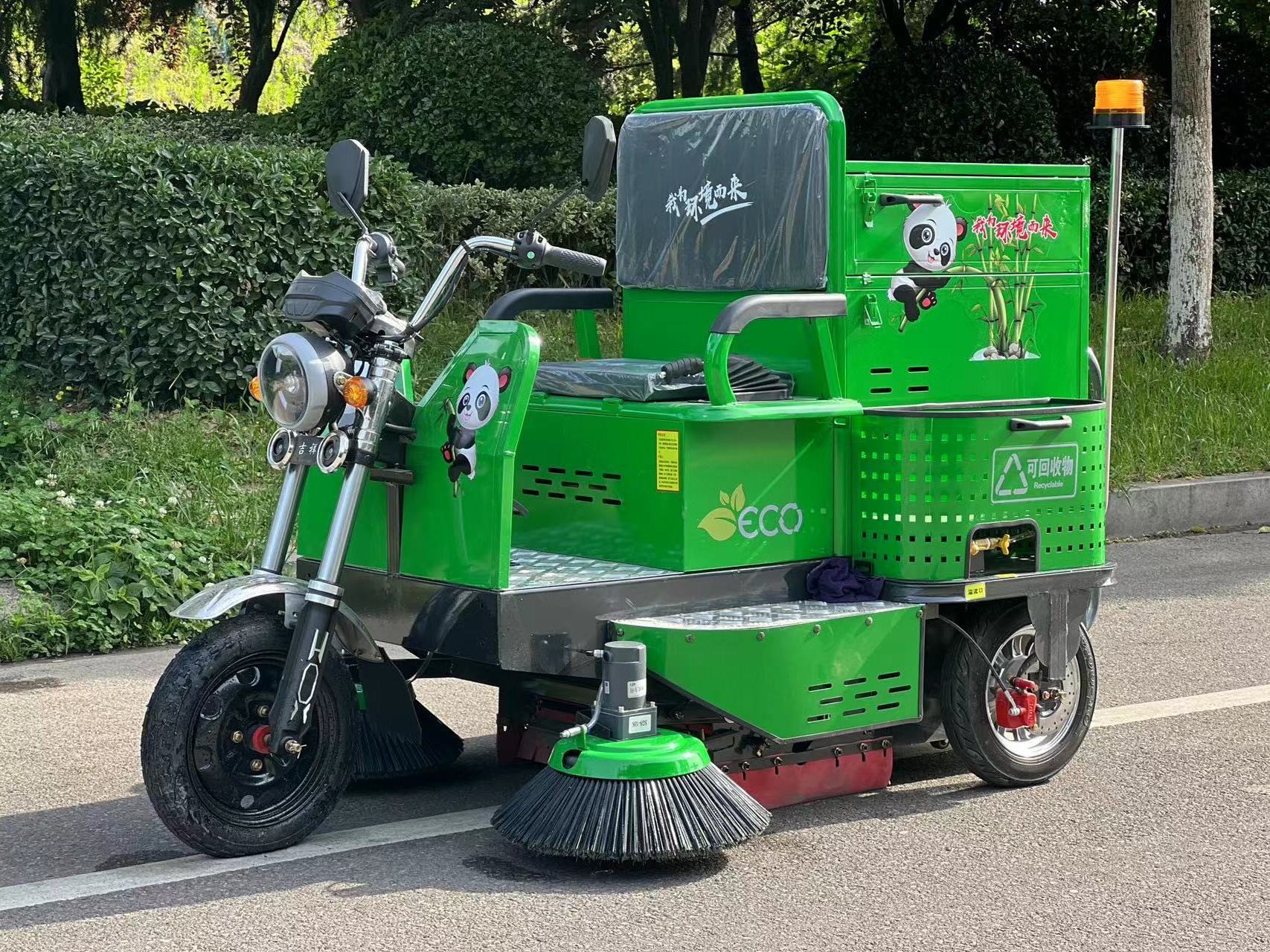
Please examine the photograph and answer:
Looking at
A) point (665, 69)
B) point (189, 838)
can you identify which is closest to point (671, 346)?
point (189, 838)

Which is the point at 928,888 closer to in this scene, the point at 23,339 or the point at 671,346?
the point at 671,346

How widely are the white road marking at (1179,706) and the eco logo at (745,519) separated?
153 cm

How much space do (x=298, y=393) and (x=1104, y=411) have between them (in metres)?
2.38

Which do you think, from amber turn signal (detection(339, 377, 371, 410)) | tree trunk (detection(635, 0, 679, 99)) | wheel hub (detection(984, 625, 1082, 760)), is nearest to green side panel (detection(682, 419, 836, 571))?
wheel hub (detection(984, 625, 1082, 760))

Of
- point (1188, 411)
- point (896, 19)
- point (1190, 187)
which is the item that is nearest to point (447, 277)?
point (1188, 411)

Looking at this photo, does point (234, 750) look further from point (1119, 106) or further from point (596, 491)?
point (1119, 106)

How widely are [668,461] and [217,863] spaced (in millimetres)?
1518

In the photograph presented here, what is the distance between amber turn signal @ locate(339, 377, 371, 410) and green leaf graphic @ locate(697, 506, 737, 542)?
966 mm

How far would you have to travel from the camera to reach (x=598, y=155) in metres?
4.41

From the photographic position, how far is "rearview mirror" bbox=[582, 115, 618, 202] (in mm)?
4410

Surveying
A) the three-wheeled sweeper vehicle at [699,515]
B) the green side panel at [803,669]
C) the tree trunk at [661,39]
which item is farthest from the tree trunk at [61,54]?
the green side panel at [803,669]

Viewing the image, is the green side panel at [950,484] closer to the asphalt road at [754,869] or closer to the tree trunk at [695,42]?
the asphalt road at [754,869]

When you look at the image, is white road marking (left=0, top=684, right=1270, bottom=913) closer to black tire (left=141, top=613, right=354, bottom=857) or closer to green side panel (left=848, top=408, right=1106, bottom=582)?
black tire (left=141, top=613, right=354, bottom=857)

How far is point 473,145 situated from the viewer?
1365cm
